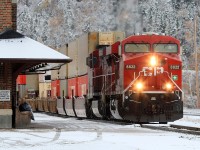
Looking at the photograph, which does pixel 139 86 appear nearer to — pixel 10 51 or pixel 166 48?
pixel 166 48

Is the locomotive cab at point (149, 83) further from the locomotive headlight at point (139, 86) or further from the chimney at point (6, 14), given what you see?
the chimney at point (6, 14)

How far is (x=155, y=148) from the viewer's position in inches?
544

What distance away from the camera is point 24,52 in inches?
840

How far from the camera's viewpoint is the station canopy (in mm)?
20828

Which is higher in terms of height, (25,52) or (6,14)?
(6,14)

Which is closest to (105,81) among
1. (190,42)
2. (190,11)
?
(190,42)

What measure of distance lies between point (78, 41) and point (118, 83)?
9659 mm

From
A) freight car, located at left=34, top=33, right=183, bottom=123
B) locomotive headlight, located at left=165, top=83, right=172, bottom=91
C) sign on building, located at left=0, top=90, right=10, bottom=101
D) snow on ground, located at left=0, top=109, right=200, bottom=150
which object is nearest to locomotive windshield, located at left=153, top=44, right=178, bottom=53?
freight car, located at left=34, top=33, right=183, bottom=123

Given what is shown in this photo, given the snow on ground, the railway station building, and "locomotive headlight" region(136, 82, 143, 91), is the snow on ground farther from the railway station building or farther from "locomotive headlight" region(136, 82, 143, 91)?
"locomotive headlight" region(136, 82, 143, 91)

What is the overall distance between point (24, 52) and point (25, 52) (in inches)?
1.5

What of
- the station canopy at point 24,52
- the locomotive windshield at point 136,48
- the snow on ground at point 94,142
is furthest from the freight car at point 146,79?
the snow on ground at point 94,142

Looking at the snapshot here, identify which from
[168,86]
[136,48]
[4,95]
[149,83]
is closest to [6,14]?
[4,95]

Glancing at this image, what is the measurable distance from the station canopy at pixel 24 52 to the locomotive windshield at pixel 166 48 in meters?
5.98

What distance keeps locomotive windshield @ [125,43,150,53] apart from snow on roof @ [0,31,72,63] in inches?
196
